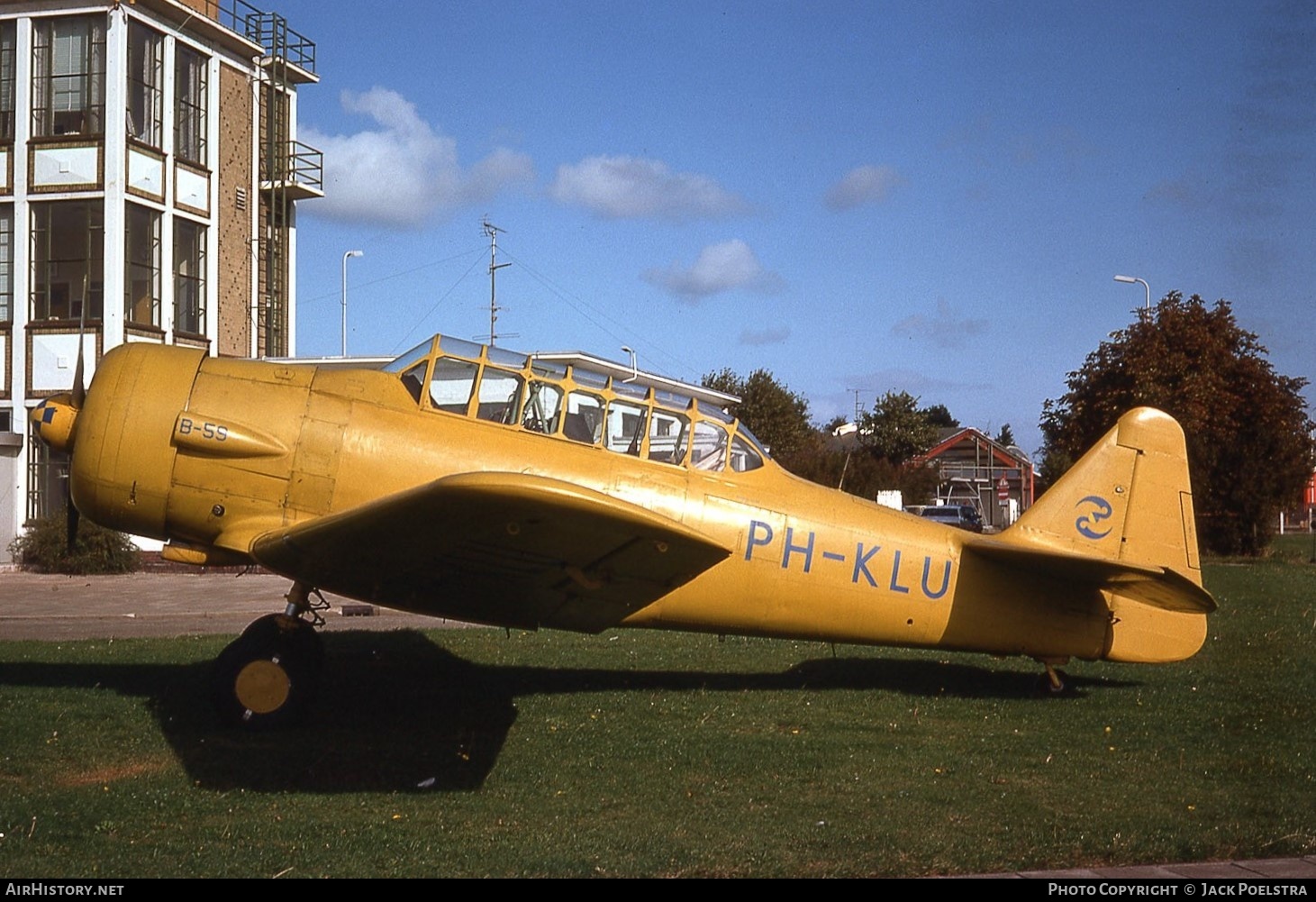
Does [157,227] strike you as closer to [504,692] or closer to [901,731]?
[504,692]

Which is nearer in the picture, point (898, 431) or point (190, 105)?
point (190, 105)

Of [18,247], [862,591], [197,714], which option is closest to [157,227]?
[18,247]

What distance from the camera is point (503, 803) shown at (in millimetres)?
5988

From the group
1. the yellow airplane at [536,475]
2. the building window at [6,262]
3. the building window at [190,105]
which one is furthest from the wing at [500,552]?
the building window at [190,105]

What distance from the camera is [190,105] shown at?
80.6 feet

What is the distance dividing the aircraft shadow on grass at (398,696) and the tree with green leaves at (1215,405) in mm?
21566

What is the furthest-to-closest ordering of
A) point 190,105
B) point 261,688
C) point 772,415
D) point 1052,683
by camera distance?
point 772,415 < point 190,105 < point 1052,683 < point 261,688

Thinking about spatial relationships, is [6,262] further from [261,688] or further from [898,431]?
[898,431]

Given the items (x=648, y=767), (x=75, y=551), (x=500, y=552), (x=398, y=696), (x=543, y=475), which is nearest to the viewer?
(x=500, y=552)

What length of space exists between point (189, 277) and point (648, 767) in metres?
21.4

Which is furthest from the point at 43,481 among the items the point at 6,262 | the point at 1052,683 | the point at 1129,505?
the point at 1129,505

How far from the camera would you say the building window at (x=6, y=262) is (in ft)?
76.9

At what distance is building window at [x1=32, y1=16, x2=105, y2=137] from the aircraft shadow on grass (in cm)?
1688

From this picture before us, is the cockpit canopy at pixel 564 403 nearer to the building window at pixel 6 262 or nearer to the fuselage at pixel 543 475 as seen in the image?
the fuselage at pixel 543 475
